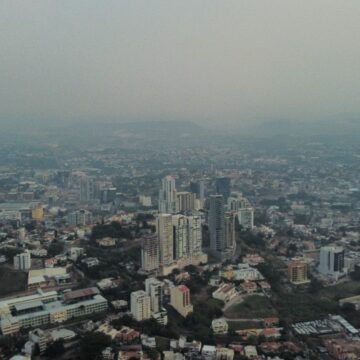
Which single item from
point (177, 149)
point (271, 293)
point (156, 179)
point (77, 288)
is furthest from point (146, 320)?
point (177, 149)

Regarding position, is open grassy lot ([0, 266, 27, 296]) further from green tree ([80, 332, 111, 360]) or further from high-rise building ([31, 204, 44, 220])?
high-rise building ([31, 204, 44, 220])

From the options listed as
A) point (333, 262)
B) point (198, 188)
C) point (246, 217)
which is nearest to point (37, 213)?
point (198, 188)

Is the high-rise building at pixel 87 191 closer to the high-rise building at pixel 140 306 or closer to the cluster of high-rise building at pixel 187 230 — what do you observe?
the cluster of high-rise building at pixel 187 230

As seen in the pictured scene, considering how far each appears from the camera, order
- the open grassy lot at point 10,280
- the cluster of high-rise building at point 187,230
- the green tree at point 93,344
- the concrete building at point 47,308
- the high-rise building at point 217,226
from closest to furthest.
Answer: the green tree at point 93,344
the concrete building at point 47,308
the open grassy lot at point 10,280
the cluster of high-rise building at point 187,230
the high-rise building at point 217,226

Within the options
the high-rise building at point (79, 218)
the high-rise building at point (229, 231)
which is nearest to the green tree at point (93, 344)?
the high-rise building at point (229, 231)

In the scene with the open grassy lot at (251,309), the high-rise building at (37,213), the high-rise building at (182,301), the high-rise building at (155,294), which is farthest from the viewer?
the high-rise building at (37,213)

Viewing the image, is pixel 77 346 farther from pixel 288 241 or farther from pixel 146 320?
pixel 288 241

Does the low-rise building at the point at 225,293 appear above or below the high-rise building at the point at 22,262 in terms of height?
below

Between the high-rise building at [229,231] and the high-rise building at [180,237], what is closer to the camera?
the high-rise building at [180,237]
